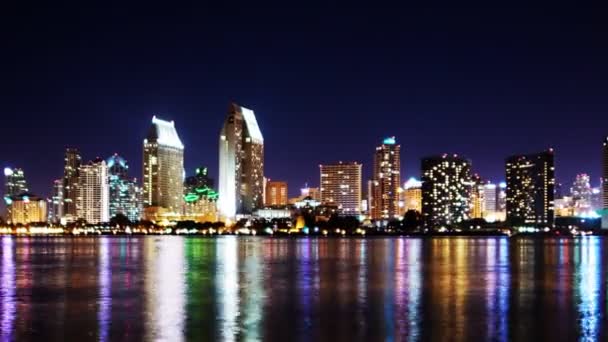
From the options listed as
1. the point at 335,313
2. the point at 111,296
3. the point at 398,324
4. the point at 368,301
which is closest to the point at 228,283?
the point at 111,296

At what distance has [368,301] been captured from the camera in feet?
126

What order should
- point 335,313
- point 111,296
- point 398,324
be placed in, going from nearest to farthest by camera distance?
A: point 398,324
point 335,313
point 111,296

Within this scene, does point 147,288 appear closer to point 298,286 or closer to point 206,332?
point 298,286

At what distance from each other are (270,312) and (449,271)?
3026 centimetres

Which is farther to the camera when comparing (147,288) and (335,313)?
(147,288)

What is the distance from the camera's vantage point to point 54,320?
103 feet

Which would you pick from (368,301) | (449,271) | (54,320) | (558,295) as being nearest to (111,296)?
(54,320)

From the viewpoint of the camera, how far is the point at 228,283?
48.9 metres

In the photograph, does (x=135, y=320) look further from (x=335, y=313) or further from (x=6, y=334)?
(x=335, y=313)

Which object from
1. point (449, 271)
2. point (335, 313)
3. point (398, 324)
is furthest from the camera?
point (449, 271)

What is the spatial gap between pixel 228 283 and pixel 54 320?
18072 mm

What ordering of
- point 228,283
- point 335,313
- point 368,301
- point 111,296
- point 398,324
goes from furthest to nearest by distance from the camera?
point 228,283 → point 111,296 → point 368,301 → point 335,313 → point 398,324

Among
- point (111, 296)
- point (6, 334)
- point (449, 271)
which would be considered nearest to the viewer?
point (6, 334)

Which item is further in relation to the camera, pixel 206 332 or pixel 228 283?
pixel 228 283
